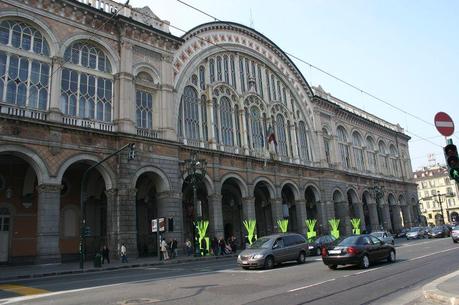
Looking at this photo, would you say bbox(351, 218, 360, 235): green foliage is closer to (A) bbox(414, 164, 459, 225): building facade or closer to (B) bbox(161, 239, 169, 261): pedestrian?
(B) bbox(161, 239, 169, 261): pedestrian

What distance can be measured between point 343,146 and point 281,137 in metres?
14.0

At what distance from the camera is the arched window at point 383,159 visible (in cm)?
6297

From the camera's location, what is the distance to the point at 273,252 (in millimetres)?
18266

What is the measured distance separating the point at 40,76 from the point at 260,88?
24471 millimetres

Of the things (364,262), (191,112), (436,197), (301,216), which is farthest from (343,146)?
(436,197)

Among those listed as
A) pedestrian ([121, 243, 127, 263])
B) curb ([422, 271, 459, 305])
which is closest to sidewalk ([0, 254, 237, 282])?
pedestrian ([121, 243, 127, 263])

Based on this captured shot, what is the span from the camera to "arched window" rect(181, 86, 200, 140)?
34.6 m

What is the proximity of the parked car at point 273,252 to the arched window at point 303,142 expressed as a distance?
26.9 metres

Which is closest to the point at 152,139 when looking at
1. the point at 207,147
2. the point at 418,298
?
the point at 207,147

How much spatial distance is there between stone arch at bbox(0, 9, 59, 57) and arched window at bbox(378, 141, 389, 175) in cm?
5213

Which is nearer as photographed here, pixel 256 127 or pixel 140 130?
pixel 140 130

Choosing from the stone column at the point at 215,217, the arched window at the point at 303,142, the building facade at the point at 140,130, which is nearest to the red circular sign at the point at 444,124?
the building facade at the point at 140,130

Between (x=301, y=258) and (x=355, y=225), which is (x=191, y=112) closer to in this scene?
(x=301, y=258)

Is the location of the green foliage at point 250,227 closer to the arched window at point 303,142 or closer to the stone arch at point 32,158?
the arched window at point 303,142
